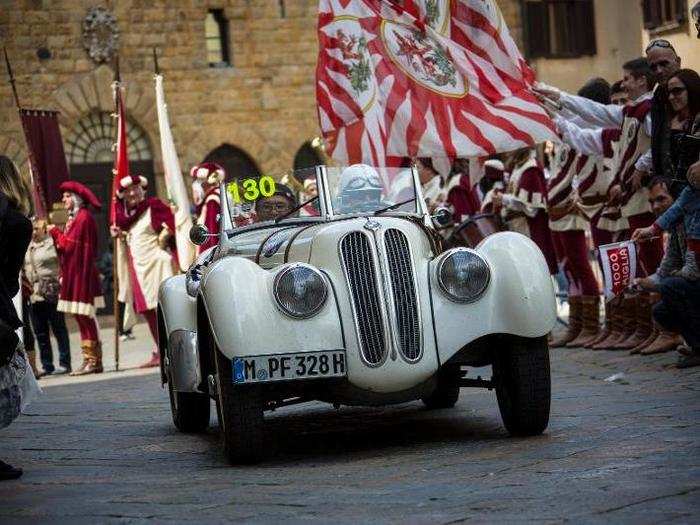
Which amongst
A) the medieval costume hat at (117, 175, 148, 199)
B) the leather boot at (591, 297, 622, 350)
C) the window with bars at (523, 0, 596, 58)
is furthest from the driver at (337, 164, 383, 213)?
the window with bars at (523, 0, 596, 58)

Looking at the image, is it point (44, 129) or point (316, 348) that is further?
point (44, 129)

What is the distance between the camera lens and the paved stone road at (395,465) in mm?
6801

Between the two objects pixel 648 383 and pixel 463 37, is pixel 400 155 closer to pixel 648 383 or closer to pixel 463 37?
pixel 463 37

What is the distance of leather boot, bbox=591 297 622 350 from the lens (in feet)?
47.7


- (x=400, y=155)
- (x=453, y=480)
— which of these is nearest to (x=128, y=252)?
(x=400, y=155)

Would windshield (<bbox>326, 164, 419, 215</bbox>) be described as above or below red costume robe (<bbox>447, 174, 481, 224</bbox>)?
above

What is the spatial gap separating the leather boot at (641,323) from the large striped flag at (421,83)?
6.06 ft

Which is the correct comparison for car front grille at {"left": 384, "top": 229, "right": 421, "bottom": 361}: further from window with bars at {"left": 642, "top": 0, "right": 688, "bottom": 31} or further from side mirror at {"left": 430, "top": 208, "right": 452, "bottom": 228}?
window with bars at {"left": 642, "top": 0, "right": 688, "bottom": 31}

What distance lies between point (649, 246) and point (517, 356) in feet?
17.1

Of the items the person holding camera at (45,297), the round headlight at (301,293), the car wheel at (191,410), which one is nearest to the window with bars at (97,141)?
the person holding camera at (45,297)

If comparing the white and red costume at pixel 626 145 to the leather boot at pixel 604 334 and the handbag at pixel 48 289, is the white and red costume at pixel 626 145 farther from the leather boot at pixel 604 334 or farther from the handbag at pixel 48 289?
the handbag at pixel 48 289

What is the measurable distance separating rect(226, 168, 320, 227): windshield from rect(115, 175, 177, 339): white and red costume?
8.16 m

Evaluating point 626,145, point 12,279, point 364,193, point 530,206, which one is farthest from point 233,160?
point 12,279

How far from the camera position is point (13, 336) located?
8484 mm
